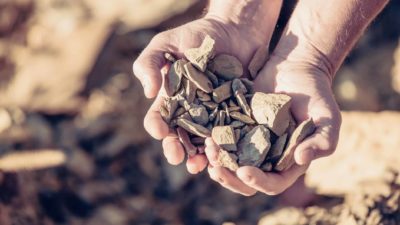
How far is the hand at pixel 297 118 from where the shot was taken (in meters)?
1.55

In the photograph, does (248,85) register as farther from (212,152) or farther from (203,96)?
(212,152)

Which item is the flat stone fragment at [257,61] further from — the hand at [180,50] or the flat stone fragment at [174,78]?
the flat stone fragment at [174,78]

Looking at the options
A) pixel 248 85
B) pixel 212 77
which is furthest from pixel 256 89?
pixel 212 77

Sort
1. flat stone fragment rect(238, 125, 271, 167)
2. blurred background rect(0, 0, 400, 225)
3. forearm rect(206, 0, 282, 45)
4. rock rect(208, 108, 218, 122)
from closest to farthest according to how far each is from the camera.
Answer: flat stone fragment rect(238, 125, 271, 167) < rock rect(208, 108, 218, 122) < forearm rect(206, 0, 282, 45) < blurred background rect(0, 0, 400, 225)

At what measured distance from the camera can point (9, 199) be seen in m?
2.29

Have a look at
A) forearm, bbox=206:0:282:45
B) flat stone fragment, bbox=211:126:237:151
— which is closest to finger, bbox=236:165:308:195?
flat stone fragment, bbox=211:126:237:151

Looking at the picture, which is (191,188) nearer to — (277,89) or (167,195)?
(167,195)

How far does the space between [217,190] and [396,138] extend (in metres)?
0.74

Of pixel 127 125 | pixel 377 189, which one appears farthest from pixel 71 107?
pixel 377 189

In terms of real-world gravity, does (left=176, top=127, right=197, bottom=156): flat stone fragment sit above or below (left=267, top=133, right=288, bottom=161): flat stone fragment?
above

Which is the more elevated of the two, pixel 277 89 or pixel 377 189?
pixel 277 89

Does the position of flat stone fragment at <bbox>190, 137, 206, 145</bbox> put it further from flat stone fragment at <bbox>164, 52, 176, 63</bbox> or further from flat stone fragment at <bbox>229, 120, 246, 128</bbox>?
flat stone fragment at <bbox>164, 52, 176, 63</bbox>

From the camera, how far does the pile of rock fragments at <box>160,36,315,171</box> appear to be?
163 centimetres

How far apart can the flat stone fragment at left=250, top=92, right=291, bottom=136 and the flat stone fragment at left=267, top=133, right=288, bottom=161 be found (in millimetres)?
26
